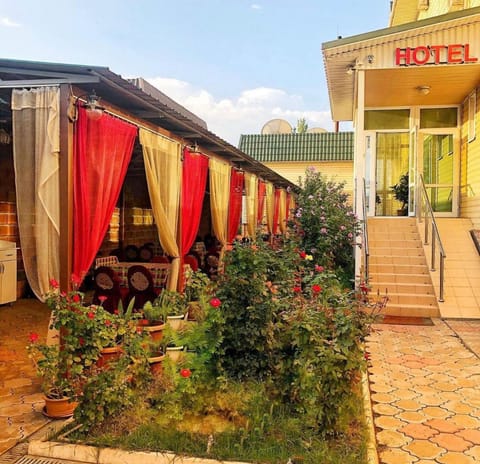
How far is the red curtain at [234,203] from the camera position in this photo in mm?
9180

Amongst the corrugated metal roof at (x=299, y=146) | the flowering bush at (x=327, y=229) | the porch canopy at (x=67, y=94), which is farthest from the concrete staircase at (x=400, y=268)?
the corrugated metal roof at (x=299, y=146)

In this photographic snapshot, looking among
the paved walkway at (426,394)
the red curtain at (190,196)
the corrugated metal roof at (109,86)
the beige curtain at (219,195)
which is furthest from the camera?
the beige curtain at (219,195)

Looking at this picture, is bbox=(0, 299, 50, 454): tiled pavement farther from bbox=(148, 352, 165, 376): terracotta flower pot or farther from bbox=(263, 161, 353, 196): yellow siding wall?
bbox=(263, 161, 353, 196): yellow siding wall

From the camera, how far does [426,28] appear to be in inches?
335

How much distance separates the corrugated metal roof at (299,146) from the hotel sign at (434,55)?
1037 cm

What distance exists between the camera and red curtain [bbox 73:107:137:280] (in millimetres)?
4012

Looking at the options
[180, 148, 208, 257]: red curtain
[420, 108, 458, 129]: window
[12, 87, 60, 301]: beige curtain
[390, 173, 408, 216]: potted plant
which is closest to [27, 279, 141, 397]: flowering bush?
[12, 87, 60, 301]: beige curtain

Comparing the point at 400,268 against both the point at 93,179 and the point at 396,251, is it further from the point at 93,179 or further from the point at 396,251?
the point at 93,179

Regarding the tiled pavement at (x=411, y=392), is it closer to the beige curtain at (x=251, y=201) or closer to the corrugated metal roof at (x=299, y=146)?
the beige curtain at (x=251, y=201)

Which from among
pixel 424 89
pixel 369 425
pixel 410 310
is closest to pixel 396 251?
pixel 410 310

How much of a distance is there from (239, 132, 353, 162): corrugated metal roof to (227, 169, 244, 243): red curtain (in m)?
10.0

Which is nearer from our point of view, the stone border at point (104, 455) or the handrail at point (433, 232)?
the stone border at point (104, 455)

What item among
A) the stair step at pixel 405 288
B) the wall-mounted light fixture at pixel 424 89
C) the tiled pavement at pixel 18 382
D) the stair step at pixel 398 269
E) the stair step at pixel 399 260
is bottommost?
the tiled pavement at pixel 18 382

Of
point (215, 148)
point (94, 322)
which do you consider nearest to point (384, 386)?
point (94, 322)
